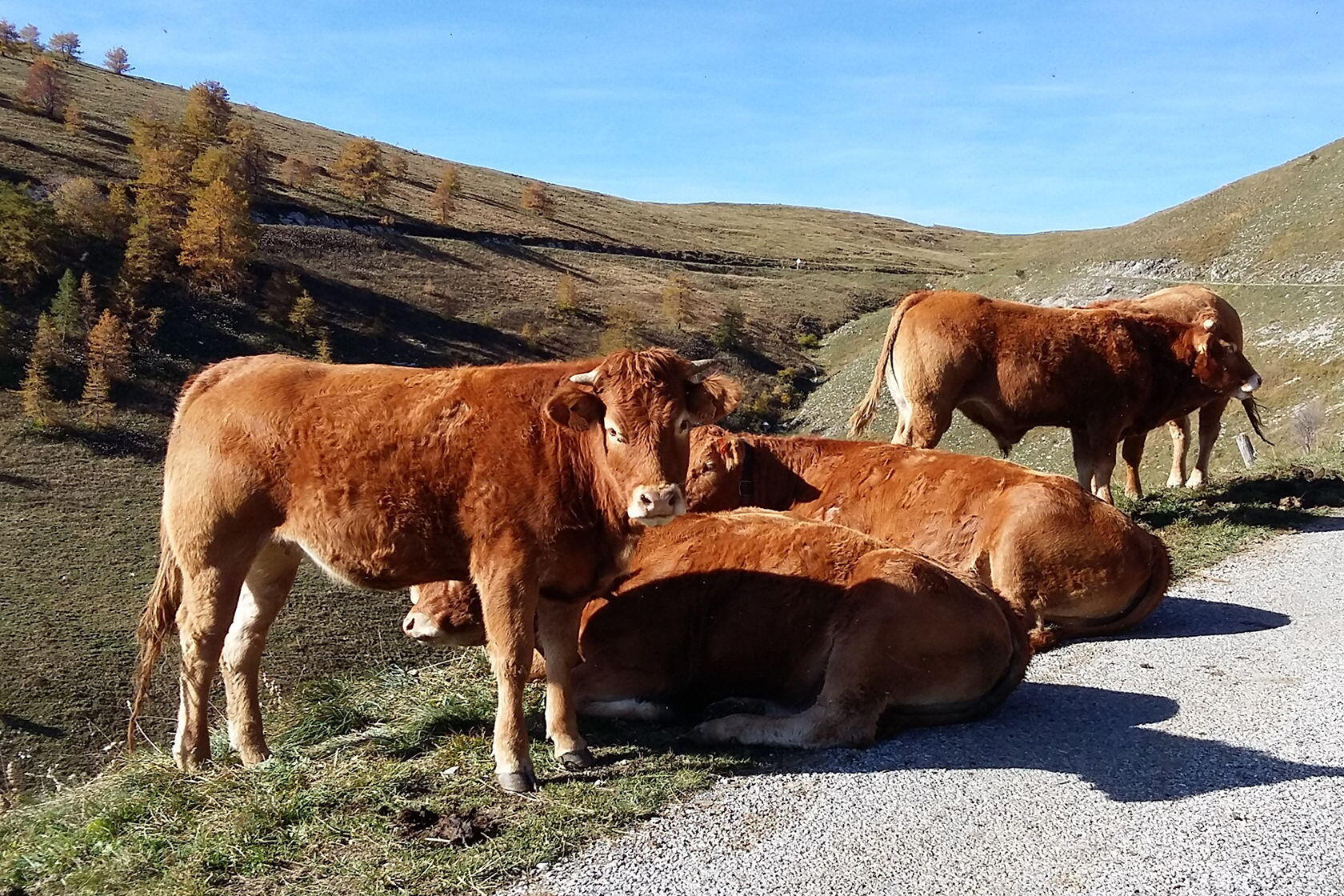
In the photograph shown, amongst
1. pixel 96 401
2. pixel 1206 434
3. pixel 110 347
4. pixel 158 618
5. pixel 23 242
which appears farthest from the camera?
pixel 23 242

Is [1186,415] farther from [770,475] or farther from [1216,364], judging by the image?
[770,475]

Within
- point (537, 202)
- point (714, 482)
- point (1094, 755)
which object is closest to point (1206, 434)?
point (714, 482)

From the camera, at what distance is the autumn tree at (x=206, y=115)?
103 m

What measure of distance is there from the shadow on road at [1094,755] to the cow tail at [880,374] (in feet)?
23.4

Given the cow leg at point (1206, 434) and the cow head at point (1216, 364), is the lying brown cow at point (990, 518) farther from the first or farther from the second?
the cow leg at point (1206, 434)

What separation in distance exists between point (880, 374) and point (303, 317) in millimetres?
75766

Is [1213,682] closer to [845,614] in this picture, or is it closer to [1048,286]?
[845,614]

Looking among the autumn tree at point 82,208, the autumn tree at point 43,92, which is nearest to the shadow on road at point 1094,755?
the autumn tree at point 82,208

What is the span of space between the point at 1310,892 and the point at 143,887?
5065 mm

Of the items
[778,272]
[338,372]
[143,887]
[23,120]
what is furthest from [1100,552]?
[778,272]

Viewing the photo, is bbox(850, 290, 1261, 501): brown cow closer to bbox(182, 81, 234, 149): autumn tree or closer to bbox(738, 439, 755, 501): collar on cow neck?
bbox(738, 439, 755, 501): collar on cow neck

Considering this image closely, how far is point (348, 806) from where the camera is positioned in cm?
545

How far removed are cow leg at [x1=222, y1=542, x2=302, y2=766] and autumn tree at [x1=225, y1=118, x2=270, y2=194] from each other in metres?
104

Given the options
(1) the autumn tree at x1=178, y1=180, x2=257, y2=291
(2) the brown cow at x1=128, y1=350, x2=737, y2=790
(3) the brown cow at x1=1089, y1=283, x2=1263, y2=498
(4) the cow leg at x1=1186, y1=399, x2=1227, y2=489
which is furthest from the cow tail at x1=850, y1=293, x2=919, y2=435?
(1) the autumn tree at x1=178, y1=180, x2=257, y2=291
